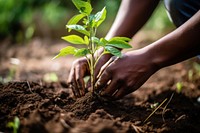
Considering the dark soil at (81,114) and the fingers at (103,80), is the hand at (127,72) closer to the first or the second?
the fingers at (103,80)

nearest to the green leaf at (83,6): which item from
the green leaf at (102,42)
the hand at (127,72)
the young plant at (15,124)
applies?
the green leaf at (102,42)

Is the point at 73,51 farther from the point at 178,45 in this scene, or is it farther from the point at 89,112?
the point at 178,45

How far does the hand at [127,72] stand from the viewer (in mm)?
1520

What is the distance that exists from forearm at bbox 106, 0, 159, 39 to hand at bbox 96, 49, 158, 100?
1.33 ft

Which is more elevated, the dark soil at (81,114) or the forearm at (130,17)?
the forearm at (130,17)

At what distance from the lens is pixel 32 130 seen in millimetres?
1216

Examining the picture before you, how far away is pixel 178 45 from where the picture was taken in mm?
1480

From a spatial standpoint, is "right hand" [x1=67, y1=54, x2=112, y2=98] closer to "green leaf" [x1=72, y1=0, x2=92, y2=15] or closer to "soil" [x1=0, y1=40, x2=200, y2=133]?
"soil" [x1=0, y1=40, x2=200, y2=133]

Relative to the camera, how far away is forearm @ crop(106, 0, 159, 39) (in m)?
1.92

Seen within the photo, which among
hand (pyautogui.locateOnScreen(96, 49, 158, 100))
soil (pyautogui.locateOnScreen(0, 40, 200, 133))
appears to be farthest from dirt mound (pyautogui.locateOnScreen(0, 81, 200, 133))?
hand (pyautogui.locateOnScreen(96, 49, 158, 100))

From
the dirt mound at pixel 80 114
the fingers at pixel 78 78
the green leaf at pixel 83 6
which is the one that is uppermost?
the green leaf at pixel 83 6

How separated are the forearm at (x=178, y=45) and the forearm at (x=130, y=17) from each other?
1.42 feet

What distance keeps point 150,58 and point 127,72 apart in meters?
0.14

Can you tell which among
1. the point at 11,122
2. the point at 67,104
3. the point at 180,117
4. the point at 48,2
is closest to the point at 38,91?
the point at 67,104
